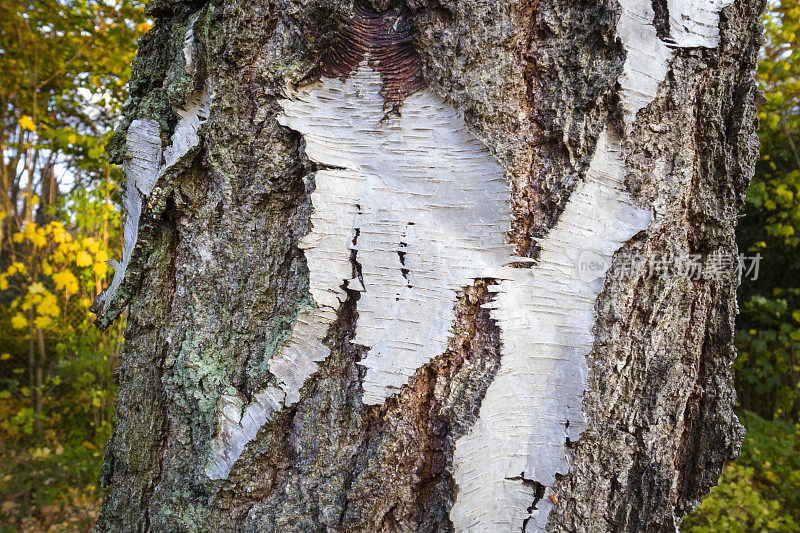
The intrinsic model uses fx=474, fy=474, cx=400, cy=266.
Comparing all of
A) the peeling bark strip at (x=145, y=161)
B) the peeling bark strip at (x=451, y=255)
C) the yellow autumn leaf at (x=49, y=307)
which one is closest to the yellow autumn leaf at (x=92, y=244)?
the yellow autumn leaf at (x=49, y=307)

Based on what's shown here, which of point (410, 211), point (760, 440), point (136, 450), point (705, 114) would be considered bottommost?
point (760, 440)

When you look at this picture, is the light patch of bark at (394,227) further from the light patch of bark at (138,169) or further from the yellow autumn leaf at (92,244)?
the yellow autumn leaf at (92,244)

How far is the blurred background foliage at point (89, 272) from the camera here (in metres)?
3.74

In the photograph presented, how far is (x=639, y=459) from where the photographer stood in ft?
2.72

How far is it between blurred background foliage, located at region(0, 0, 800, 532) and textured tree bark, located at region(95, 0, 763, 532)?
315 cm

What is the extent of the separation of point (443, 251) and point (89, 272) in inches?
155

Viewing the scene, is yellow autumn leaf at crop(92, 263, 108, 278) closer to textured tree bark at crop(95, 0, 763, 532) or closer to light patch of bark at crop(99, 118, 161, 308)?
light patch of bark at crop(99, 118, 161, 308)

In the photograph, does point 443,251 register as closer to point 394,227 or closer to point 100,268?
point 394,227

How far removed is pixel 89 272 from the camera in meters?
3.77

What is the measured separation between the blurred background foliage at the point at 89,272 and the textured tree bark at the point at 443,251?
3152 mm

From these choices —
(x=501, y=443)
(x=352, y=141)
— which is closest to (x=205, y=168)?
(x=352, y=141)

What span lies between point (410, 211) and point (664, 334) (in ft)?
1.64

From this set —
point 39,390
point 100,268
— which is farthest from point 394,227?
point 39,390

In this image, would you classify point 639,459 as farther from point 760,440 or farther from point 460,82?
point 760,440
